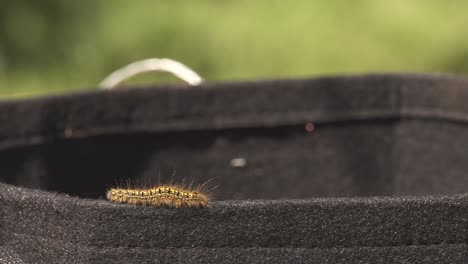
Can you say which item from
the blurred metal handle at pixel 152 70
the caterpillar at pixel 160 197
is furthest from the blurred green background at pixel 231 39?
the caterpillar at pixel 160 197

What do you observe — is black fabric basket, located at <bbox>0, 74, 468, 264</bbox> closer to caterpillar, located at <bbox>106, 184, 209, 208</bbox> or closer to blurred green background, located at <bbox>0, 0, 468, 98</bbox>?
caterpillar, located at <bbox>106, 184, 209, 208</bbox>

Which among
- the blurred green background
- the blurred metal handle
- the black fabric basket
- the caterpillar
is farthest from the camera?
the blurred green background

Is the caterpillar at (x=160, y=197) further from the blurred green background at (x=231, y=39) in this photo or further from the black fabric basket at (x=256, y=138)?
the blurred green background at (x=231, y=39)

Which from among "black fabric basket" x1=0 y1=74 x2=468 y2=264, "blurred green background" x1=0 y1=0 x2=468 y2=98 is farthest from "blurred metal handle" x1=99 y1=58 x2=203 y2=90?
"blurred green background" x1=0 y1=0 x2=468 y2=98

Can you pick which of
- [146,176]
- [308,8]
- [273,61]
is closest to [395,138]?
[146,176]

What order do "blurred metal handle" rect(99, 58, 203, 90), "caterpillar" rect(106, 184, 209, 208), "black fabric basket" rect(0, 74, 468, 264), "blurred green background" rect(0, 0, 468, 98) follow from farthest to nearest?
"blurred green background" rect(0, 0, 468, 98)
"blurred metal handle" rect(99, 58, 203, 90)
"black fabric basket" rect(0, 74, 468, 264)
"caterpillar" rect(106, 184, 209, 208)

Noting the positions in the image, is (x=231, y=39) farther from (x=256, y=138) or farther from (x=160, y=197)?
(x=160, y=197)

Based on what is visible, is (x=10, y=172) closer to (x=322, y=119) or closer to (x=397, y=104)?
(x=322, y=119)
